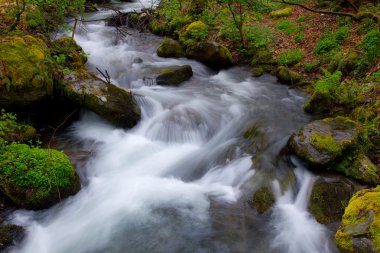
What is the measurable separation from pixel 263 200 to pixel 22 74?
493 centimetres

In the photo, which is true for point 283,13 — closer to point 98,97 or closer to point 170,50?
point 170,50

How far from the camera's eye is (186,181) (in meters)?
6.10

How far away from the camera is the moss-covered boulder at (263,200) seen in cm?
518

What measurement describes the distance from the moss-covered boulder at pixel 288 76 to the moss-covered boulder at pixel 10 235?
26.2 ft

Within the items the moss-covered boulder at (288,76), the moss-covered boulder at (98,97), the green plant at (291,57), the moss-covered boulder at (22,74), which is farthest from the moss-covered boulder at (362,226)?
the green plant at (291,57)

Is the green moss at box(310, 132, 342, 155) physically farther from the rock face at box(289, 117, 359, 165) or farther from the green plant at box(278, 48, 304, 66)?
the green plant at box(278, 48, 304, 66)

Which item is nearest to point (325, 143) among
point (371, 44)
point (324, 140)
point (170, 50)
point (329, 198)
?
point (324, 140)

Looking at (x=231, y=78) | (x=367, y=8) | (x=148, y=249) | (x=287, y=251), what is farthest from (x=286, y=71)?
(x=148, y=249)

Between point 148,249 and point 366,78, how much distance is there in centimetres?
684

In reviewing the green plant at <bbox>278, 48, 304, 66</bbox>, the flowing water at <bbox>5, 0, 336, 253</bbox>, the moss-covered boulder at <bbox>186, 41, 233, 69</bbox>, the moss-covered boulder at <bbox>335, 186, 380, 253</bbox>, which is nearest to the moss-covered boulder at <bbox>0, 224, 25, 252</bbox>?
the flowing water at <bbox>5, 0, 336, 253</bbox>

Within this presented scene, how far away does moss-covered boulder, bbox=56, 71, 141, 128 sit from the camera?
266 inches

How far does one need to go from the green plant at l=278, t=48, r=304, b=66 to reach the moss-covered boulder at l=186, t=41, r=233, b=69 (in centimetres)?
174

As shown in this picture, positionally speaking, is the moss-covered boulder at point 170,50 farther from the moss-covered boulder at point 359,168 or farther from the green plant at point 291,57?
the moss-covered boulder at point 359,168

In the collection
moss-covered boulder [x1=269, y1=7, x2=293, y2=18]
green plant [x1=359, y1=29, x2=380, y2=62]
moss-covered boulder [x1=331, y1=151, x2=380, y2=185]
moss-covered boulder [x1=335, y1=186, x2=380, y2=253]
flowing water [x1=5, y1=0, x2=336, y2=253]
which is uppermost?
green plant [x1=359, y1=29, x2=380, y2=62]
